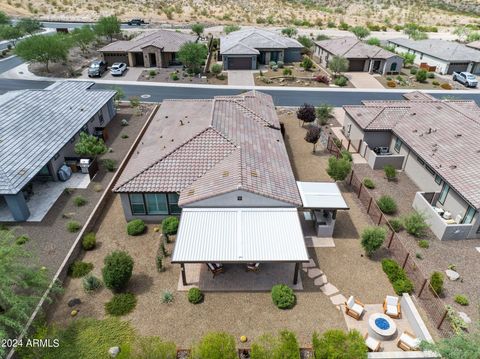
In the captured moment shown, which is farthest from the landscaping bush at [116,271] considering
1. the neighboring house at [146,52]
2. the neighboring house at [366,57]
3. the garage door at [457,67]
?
the garage door at [457,67]

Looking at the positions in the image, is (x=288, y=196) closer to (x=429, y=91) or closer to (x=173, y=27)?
(x=429, y=91)

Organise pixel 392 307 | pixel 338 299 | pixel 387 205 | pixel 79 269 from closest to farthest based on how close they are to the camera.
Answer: pixel 392 307 → pixel 338 299 → pixel 79 269 → pixel 387 205

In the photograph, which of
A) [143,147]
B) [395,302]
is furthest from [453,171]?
[143,147]

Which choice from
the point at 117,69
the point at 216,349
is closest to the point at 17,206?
the point at 216,349

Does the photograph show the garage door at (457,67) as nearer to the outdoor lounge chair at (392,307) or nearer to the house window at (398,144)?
the house window at (398,144)

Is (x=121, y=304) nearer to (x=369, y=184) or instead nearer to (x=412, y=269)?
(x=412, y=269)

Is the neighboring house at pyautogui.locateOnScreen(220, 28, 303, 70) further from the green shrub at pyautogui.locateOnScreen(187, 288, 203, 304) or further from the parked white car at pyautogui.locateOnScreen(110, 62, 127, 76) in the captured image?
the green shrub at pyautogui.locateOnScreen(187, 288, 203, 304)

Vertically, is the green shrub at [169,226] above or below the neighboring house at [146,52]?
below
